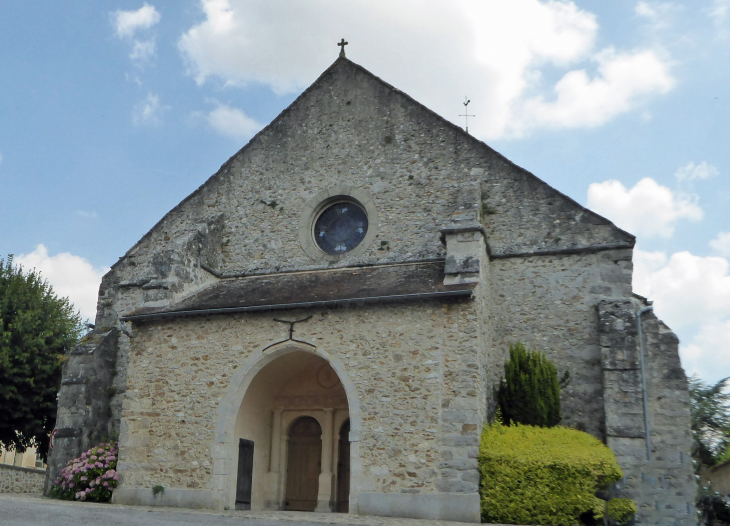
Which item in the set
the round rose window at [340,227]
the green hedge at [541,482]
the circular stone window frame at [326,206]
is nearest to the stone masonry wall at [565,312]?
the green hedge at [541,482]

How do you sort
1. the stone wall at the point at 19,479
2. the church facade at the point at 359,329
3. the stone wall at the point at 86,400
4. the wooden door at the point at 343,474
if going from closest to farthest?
the church facade at the point at 359,329 < the wooden door at the point at 343,474 < the stone wall at the point at 86,400 < the stone wall at the point at 19,479

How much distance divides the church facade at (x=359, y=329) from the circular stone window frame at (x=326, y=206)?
45mm

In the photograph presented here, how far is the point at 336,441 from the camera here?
43.0 ft

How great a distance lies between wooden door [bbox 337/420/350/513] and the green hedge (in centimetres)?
369

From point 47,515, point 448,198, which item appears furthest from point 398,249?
point 47,515

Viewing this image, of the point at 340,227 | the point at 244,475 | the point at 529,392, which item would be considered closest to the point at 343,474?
the point at 244,475

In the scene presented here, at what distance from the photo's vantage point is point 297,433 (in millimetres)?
13523

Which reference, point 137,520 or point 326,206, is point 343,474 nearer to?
point 326,206

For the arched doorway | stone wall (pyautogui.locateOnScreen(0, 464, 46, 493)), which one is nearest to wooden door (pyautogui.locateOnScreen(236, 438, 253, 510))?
the arched doorway

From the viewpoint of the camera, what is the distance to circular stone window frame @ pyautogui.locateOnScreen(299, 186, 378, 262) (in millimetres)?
13734

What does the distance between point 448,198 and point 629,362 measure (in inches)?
180

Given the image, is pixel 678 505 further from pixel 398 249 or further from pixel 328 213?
pixel 328 213

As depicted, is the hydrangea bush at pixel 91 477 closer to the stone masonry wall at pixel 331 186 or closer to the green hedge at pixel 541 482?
the stone masonry wall at pixel 331 186

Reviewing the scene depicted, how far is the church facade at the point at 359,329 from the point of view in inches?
420
